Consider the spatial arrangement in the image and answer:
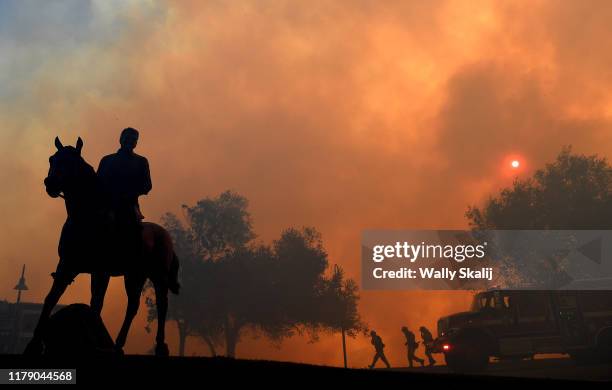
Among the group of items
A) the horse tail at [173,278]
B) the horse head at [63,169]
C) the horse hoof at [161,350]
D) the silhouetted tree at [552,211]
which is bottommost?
the horse hoof at [161,350]

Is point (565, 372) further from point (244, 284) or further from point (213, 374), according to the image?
point (244, 284)

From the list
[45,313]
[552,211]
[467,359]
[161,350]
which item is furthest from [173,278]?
[552,211]

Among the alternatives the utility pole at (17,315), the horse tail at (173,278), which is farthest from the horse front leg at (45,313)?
the utility pole at (17,315)

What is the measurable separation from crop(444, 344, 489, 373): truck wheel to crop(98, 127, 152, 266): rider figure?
1469 cm

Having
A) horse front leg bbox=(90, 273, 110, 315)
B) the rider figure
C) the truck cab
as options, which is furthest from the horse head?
the truck cab

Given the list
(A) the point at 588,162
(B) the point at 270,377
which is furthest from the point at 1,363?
(A) the point at 588,162

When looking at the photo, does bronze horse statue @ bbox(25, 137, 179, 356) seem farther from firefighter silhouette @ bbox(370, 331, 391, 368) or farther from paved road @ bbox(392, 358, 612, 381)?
firefighter silhouette @ bbox(370, 331, 391, 368)

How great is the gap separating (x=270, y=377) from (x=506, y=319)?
16255mm

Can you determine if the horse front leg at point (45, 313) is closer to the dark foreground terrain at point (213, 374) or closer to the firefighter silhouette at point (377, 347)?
the dark foreground terrain at point (213, 374)

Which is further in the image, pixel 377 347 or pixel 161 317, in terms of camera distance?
pixel 377 347

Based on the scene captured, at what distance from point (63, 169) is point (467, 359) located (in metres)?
16.4

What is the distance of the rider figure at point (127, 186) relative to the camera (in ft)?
29.8

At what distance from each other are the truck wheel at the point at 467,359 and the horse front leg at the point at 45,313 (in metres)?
15.8

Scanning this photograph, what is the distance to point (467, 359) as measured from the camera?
20703 mm
